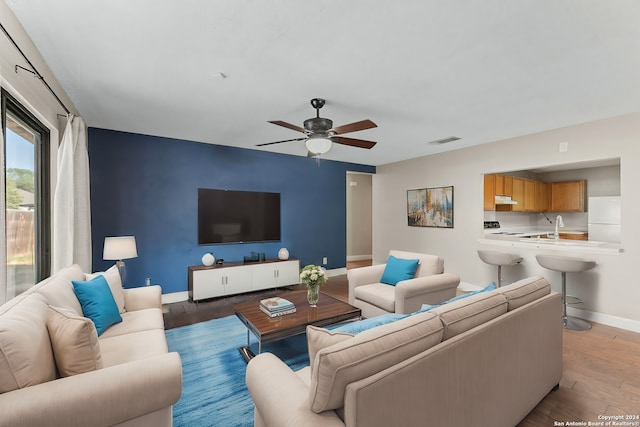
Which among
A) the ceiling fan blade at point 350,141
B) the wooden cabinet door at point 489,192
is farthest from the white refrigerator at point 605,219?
the ceiling fan blade at point 350,141

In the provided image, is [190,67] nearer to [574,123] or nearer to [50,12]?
[50,12]

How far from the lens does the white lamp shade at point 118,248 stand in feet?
10.6

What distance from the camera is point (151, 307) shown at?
268cm

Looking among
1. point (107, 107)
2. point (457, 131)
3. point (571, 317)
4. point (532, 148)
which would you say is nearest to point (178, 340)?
point (107, 107)

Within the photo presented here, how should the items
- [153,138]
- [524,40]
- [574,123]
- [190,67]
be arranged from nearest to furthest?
[524,40] < [190,67] < [574,123] < [153,138]

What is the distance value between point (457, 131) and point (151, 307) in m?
4.17

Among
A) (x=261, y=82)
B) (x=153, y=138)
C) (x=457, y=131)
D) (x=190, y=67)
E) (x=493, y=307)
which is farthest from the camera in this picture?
(x=153, y=138)

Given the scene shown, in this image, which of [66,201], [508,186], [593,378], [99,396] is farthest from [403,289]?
[508,186]

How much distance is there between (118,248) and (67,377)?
2325mm

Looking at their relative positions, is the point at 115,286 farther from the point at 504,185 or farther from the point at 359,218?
the point at 359,218

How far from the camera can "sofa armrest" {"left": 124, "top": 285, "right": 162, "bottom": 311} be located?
8.70 ft

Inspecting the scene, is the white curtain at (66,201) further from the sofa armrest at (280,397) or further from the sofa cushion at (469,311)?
the sofa cushion at (469,311)

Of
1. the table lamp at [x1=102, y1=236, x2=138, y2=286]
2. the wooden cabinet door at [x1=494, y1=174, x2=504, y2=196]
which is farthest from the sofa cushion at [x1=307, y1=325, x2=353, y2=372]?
the wooden cabinet door at [x1=494, y1=174, x2=504, y2=196]

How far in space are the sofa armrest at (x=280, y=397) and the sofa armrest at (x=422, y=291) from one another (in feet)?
5.98
